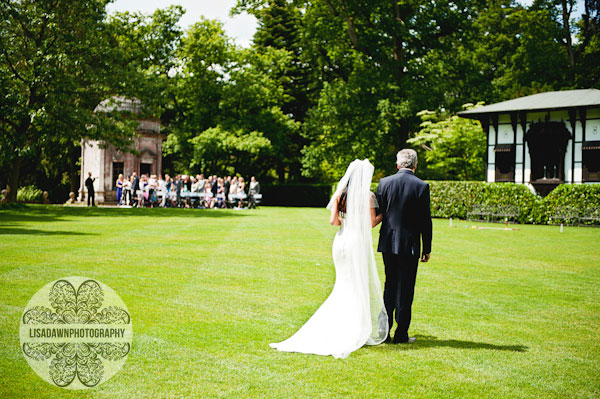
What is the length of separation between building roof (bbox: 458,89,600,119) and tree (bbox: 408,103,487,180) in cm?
374

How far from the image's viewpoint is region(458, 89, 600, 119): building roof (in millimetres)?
33000

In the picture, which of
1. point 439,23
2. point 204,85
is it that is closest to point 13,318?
point 439,23

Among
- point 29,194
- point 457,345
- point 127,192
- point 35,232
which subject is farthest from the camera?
point 29,194

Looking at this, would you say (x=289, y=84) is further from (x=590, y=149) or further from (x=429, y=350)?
(x=429, y=350)

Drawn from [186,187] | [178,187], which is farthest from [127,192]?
Result: [186,187]

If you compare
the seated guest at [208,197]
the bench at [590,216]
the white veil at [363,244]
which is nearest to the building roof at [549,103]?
the bench at [590,216]

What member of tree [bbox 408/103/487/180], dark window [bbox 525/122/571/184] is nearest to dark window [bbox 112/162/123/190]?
tree [bbox 408/103/487/180]

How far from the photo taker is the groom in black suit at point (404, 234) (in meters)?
6.68

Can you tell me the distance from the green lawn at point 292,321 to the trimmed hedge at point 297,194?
35.3 meters

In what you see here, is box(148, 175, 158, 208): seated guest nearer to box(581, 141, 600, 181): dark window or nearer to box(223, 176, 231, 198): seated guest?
box(223, 176, 231, 198): seated guest

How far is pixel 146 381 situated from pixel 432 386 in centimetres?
245

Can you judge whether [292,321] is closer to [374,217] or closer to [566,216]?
[374,217]

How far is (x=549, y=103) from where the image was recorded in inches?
1362

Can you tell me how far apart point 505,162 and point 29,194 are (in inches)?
1342
